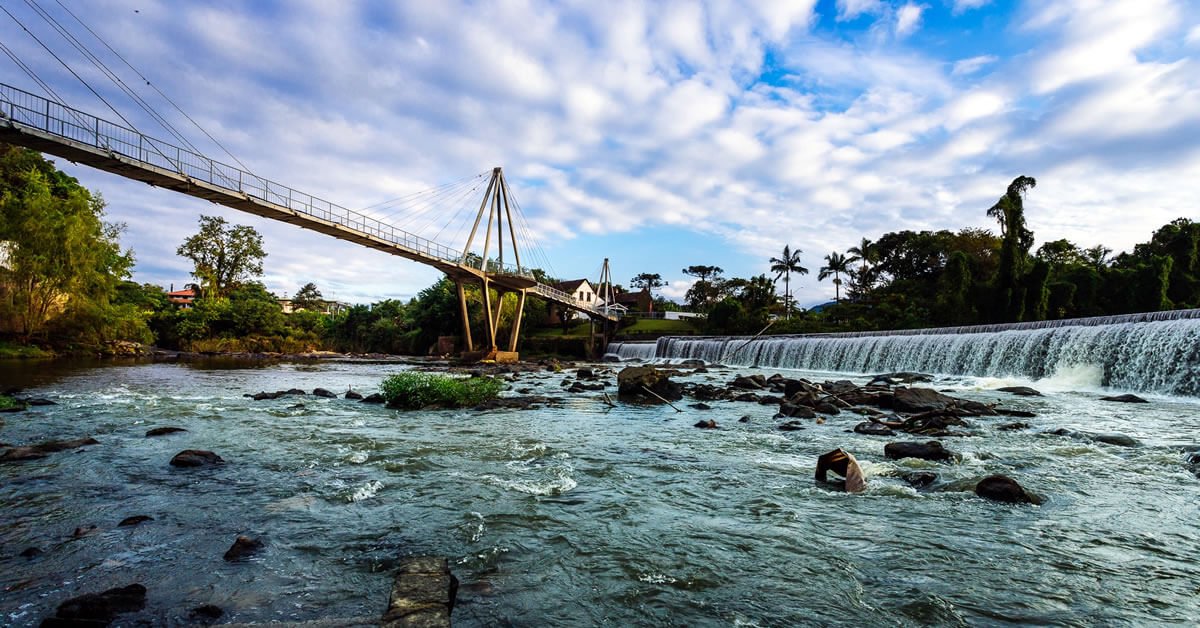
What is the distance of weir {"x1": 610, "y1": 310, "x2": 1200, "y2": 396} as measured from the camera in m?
16.9

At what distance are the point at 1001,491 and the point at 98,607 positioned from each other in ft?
26.4

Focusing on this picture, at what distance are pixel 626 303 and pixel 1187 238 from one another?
66.1 meters

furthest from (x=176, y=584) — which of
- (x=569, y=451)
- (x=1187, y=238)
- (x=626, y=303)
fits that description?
(x=626, y=303)

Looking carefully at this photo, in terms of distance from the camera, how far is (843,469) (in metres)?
7.10

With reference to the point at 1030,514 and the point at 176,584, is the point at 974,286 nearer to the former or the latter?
the point at 1030,514

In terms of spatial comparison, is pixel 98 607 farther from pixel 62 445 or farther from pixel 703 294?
pixel 703 294

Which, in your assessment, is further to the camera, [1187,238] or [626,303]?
[626,303]

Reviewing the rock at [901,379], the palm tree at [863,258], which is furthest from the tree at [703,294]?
the rock at [901,379]

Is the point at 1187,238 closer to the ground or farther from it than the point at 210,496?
farther from it

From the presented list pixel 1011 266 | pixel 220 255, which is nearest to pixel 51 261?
pixel 220 255

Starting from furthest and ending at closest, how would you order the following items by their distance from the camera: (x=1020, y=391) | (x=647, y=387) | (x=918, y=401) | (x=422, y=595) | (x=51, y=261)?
1. (x=51, y=261)
2. (x=647, y=387)
3. (x=1020, y=391)
4. (x=918, y=401)
5. (x=422, y=595)

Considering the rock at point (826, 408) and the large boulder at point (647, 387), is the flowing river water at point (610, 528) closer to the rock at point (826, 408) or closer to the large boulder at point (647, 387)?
the rock at point (826, 408)

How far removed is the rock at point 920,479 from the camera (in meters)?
6.88

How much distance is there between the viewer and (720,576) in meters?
4.23
